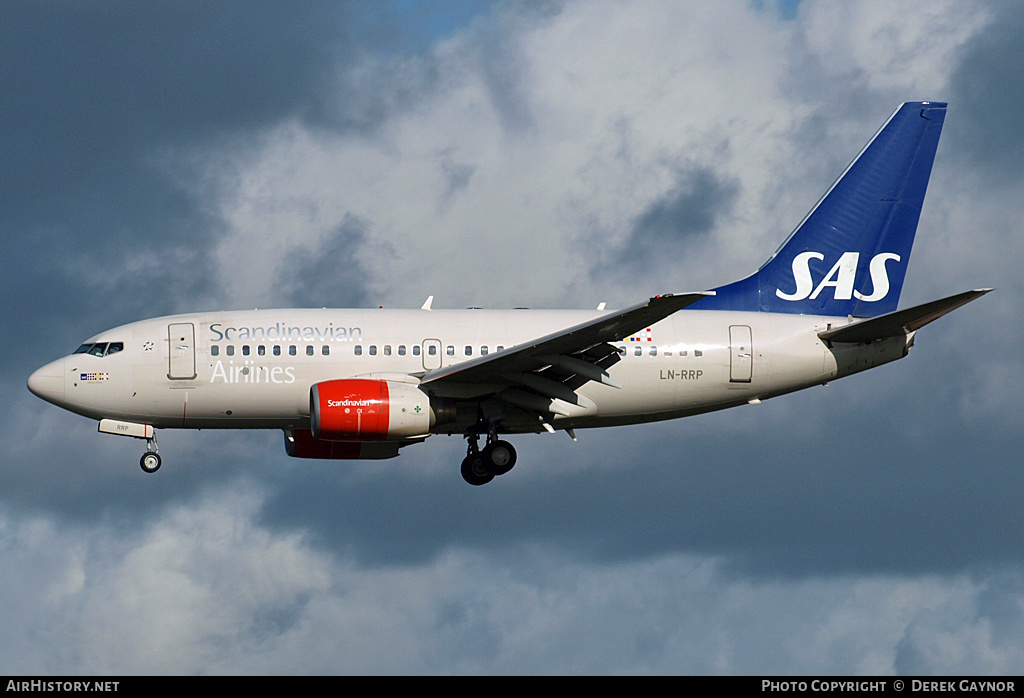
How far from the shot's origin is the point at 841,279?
4475 centimetres

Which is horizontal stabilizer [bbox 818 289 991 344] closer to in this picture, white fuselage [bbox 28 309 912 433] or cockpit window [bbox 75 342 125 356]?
white fuselage [bbox 28 309 912 433]

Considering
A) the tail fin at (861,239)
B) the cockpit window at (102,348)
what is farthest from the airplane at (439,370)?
the tail fin at (861,239)

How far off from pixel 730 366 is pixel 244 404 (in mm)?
13901

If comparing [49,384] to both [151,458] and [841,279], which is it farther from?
[841,279]

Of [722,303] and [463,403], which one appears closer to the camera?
[463,403]

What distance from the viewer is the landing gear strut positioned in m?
39.8

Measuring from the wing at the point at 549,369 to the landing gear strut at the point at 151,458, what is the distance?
25.8ft

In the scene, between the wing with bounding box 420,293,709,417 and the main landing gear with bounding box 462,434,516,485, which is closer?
the wing with bounding box 420,293,709,417

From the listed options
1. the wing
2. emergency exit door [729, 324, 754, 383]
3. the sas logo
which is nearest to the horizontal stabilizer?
emergency exit door [729, 324, 754, 383]

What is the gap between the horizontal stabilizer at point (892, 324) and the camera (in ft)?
123

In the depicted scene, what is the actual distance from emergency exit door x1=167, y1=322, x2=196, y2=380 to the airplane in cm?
4
